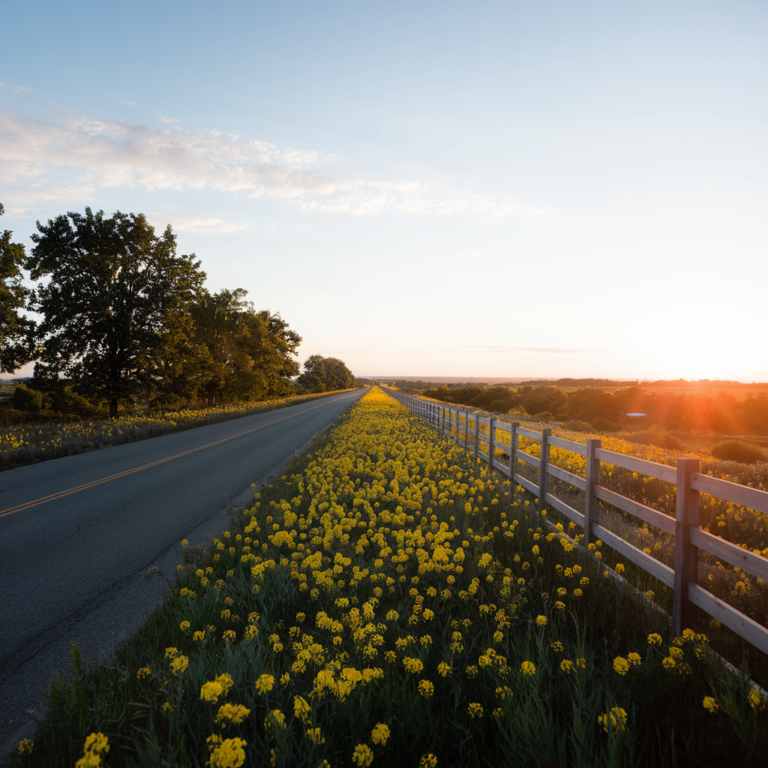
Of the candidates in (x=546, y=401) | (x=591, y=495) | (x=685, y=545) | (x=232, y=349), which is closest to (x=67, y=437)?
(x=591, y=495)

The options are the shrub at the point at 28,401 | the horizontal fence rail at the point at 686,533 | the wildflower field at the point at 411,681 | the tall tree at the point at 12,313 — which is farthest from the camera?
the shrub at the point at 28,401

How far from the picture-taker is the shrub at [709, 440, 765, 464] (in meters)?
13.9

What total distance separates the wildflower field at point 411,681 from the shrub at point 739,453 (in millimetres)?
13560

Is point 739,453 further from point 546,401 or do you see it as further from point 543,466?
point 546,401

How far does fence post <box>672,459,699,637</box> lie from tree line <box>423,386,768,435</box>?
99.9ft

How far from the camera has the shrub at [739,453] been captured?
45.5ft

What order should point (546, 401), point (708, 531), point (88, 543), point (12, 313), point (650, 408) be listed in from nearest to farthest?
1. point (88, 543)
2. point (708, 531)
3. point (12, 313)
4. point (650, 408)
5. point (546, 401)

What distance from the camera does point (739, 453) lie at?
14258mm

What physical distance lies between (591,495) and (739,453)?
44.2 feet

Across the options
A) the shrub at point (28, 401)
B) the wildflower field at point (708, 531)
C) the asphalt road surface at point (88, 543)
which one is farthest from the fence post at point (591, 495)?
the shrub at point (28, 401)

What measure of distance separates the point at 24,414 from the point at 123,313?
23.7 m

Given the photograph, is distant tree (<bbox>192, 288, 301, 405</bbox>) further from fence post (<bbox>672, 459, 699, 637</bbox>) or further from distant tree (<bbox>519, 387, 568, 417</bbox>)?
fence post (<bbox>672, 459, 699, 637</bbox>)

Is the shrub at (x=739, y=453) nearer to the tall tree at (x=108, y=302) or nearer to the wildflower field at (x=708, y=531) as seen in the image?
the wildflower field at (x=708, y=531)

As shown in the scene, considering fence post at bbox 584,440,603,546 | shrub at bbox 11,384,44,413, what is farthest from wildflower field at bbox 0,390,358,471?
shrub at bbox 11,384,44,413
